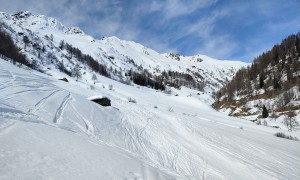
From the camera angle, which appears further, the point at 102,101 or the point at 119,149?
the point at 102,101

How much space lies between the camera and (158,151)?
1862 centimetres

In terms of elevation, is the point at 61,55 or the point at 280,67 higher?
the point at 280,67

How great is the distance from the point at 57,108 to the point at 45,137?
1038 cm

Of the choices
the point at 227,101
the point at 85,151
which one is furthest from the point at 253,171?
the point at 227,101

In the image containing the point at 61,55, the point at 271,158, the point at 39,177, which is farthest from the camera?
the point at 61,55

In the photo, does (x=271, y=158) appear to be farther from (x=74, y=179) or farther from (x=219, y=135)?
(x=74, y=179)

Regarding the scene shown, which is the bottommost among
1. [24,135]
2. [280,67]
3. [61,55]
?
[24,135]

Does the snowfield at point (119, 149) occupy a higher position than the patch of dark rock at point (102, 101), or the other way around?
the patch of dark rock at point (102, 101)

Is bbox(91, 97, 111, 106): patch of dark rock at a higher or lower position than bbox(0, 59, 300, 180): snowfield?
higher

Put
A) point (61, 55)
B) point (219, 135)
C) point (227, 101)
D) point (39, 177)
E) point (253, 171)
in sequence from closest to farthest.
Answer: point (39, 177), point (253, 171), point (219, 135), point (227, 101), point (61, 55)

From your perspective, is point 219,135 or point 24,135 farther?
point 219,135

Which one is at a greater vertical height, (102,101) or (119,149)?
(102,101)

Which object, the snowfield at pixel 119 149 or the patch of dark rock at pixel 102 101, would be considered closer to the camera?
the snowfield at pixel 119 149

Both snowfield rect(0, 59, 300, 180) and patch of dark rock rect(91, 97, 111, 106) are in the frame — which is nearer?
snowfield rect(0, 59, 300, 180)
